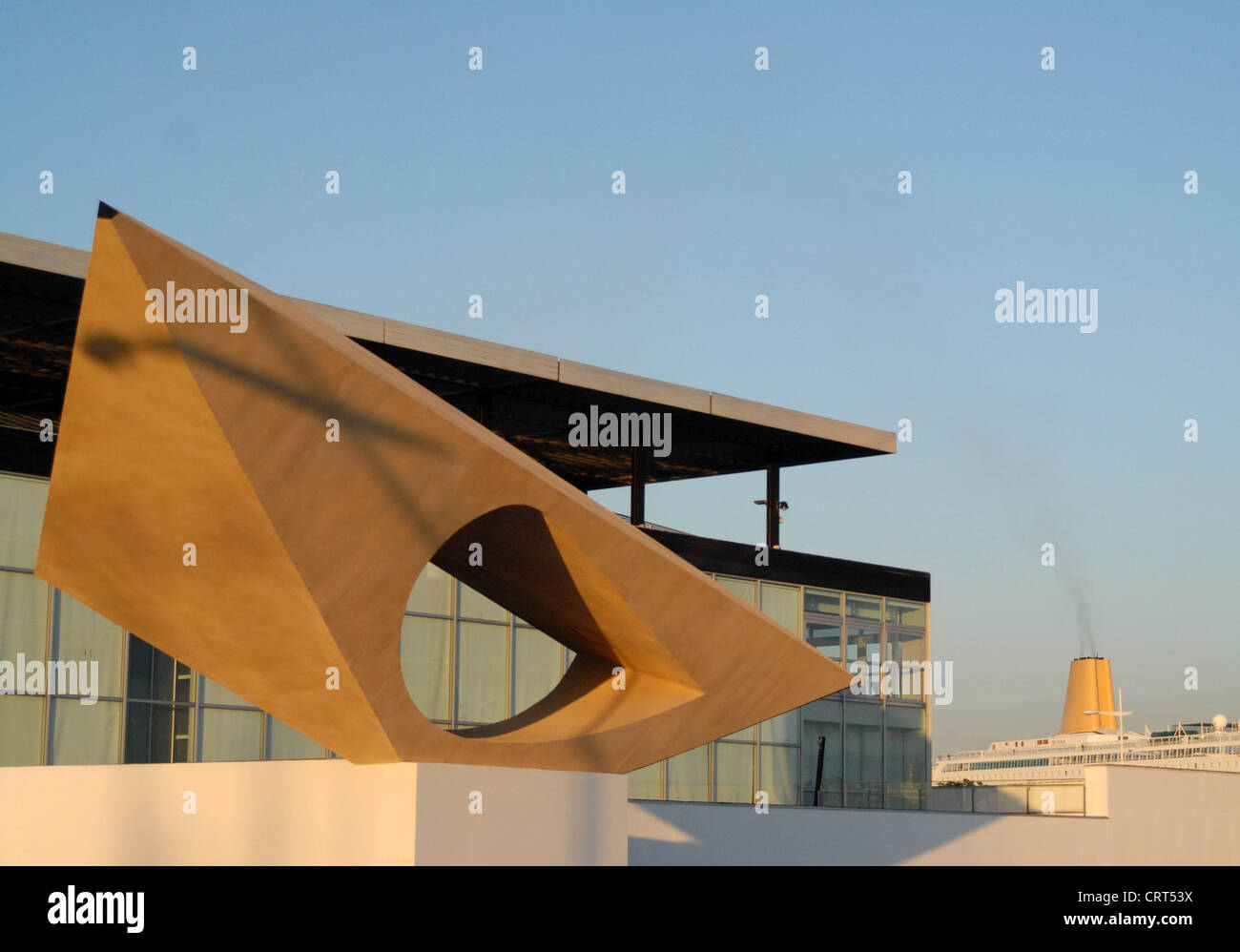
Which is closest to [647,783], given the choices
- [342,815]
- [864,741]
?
[864,741]

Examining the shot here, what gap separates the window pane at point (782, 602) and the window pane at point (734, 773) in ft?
8.34

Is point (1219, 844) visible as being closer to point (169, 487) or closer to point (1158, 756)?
point (169, 487)

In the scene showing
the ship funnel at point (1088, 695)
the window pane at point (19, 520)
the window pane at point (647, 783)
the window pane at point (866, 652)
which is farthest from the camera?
the ship funnel at point (1088, 695)

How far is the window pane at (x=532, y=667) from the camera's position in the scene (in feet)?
84.3

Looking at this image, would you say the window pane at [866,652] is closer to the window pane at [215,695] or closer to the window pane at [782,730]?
the window pane at [782,730]

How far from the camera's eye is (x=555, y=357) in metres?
26.0

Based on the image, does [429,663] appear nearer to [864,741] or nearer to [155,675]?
[155,675]

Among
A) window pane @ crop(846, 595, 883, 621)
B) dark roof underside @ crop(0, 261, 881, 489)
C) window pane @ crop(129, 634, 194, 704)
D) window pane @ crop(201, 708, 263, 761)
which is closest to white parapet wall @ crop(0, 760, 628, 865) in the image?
window pane @ crop(129, 634, 194, 704)

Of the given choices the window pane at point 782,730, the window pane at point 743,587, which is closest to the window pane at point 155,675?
the window pane at point 743,587

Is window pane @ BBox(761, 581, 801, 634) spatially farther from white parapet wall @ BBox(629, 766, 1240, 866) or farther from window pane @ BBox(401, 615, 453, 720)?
window pane @ BBox(401, 615, 453, 720)

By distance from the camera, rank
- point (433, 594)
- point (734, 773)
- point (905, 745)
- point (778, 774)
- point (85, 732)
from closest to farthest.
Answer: point (85, 732) < point (433, 594) < point (734, 773) < point (778, 774) < point (905, 745)

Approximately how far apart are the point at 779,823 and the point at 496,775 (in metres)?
12.6

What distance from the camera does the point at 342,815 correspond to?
1198cm

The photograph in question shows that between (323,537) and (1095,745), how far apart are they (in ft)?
305
